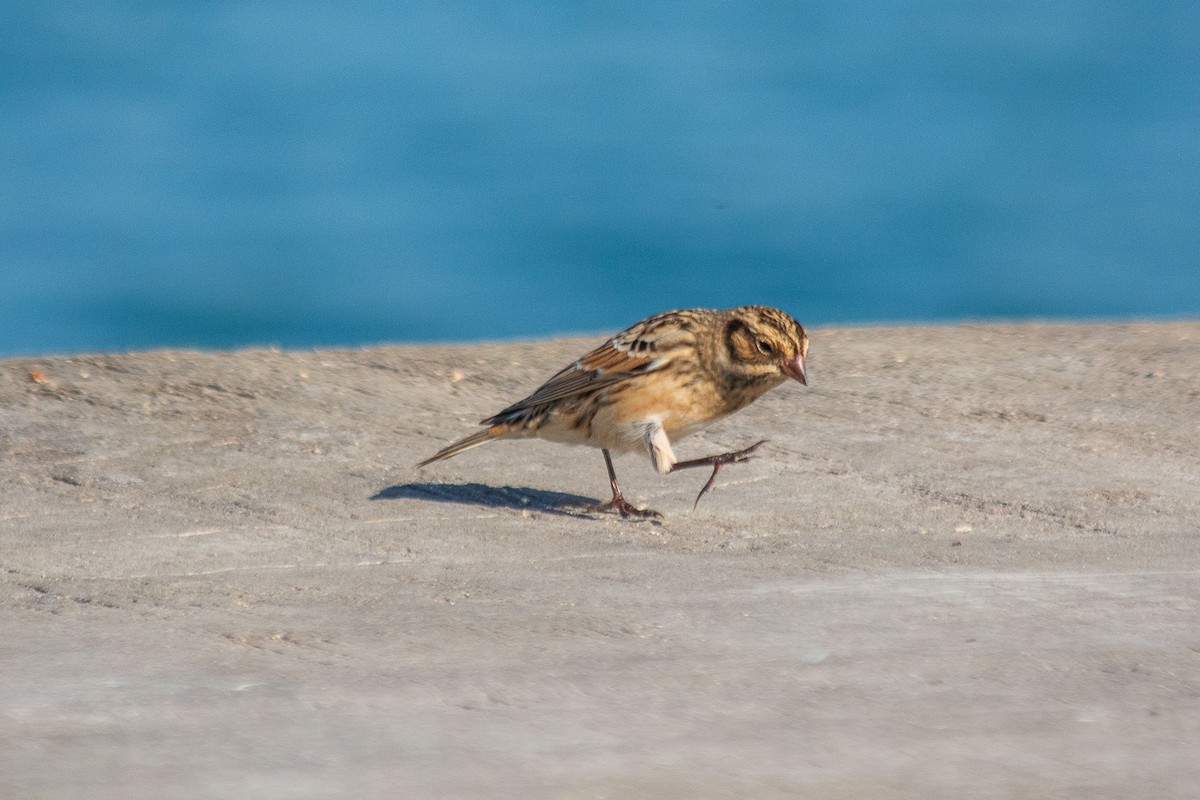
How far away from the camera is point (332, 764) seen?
13.5ft

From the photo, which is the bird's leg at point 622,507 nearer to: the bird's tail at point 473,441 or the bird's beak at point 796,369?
the bird's tail at point 473,441

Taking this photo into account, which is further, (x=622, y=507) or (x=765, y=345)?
(x=622, y=507)

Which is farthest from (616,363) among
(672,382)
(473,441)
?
(473,441)

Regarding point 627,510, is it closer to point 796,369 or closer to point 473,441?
point 473,441

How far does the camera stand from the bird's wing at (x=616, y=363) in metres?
7.39

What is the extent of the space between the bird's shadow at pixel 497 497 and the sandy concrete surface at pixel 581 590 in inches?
1.3

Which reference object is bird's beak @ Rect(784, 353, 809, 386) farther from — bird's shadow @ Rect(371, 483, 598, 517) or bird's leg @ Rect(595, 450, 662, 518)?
bird's shadow @ Rect(371, 483, 598, 517)

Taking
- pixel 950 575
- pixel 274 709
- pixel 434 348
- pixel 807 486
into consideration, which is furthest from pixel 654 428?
pixel 434 348

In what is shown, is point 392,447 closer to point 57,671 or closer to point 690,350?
point 690,350

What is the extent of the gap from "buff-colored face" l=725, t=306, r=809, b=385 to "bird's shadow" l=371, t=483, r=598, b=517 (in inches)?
38.4

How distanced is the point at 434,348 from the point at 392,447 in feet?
8.00

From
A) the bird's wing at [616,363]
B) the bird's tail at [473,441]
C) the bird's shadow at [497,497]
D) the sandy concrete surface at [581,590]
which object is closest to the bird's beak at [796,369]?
the bird's wing at [616,363]

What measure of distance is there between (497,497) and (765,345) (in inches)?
56.9

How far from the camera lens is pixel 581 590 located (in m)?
5.91
